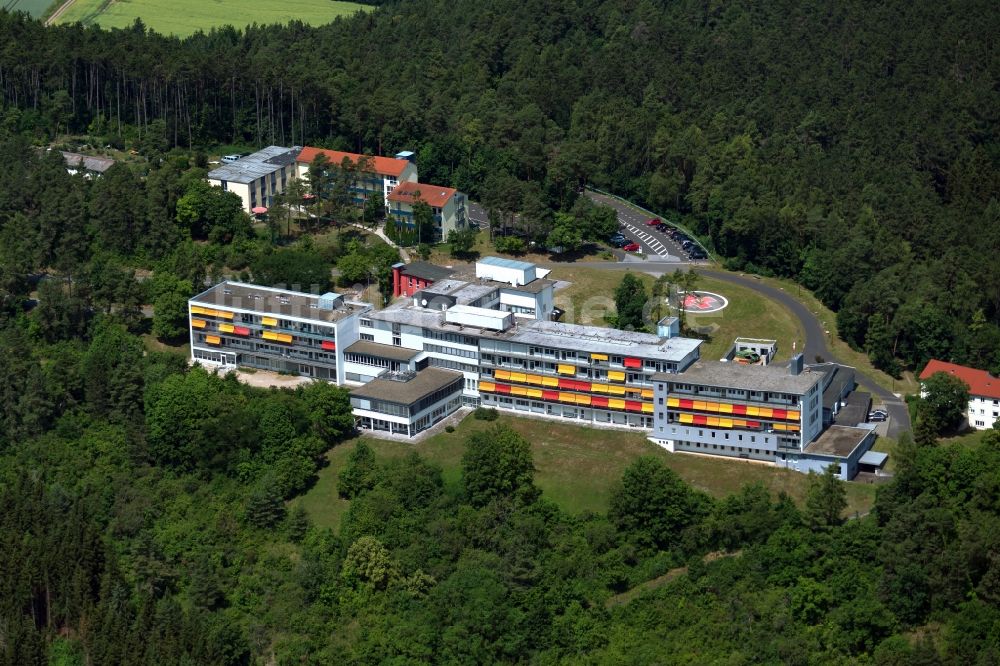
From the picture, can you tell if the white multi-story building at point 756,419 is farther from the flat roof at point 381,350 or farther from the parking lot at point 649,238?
the parking lot at point 649,238

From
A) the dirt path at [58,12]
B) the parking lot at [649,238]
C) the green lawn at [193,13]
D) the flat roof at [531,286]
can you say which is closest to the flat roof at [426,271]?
the flat roof at [531,286]

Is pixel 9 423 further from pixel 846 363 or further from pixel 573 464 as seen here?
pixel 846 363

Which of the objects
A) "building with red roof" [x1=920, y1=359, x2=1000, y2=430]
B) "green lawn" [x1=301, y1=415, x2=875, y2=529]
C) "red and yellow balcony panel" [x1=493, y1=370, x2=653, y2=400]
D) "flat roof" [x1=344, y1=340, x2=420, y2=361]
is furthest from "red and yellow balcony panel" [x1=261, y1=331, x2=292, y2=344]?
"building with red roof" [x1=920, y1=359, x2=1000, y2=430]

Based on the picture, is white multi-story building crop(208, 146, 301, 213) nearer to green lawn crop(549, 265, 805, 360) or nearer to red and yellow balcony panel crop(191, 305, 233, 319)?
red and yellow balcony panel crop(191, 305, 233, 319)

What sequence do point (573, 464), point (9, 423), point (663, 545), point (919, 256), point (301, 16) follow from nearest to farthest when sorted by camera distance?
1. point (663, 545)
2. point (573, 464)
3. point (9, 423)
4. point (919, 256)
5. point (301, 16)

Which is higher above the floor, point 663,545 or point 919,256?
point 919,256

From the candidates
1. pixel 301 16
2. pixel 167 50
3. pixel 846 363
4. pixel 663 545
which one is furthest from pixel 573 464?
pixel 301 16
